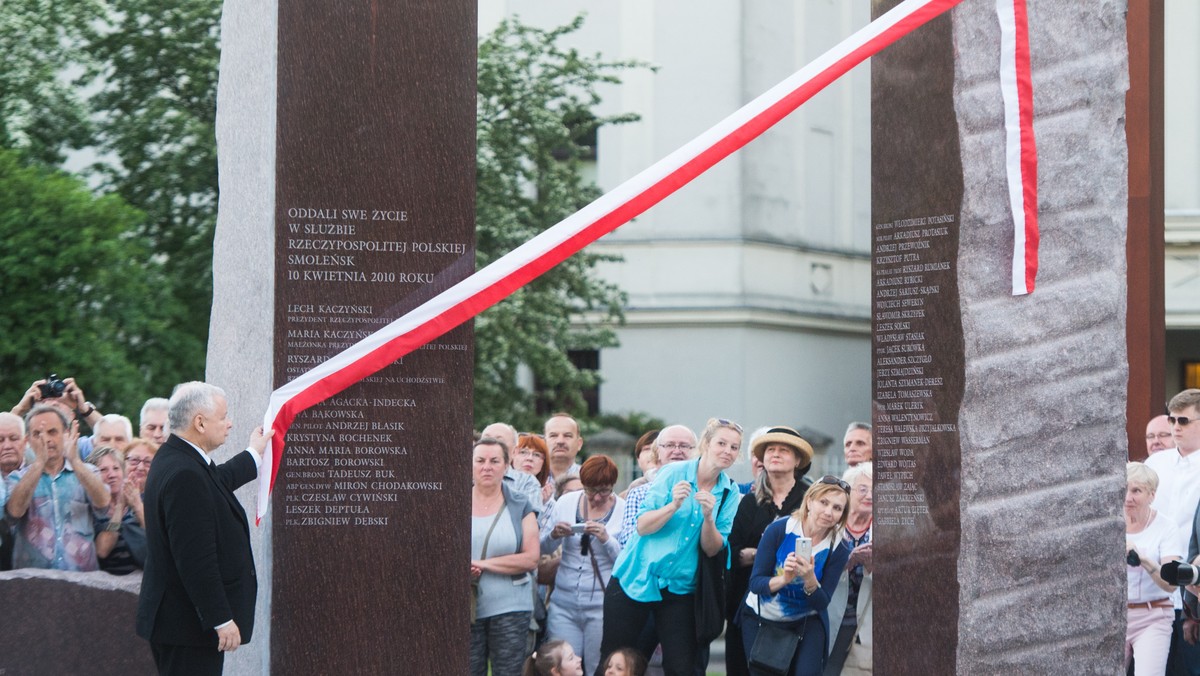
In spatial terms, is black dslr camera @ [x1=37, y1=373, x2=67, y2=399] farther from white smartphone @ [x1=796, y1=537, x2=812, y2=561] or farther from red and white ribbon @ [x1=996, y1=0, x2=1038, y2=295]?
red and white ribbon @ [x1=996, y1=0, x2=1038, y2=295]

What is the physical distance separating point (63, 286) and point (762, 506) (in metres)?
10.4

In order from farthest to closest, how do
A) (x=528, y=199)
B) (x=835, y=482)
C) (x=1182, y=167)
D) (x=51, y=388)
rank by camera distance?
(x=1182, y=167) → (x=528, y=199) → (x=51, y=388) → (x=835, y=482)

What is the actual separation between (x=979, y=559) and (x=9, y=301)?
12.6m

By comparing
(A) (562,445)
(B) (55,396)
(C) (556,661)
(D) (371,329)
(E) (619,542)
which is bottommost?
(C) (556,661)

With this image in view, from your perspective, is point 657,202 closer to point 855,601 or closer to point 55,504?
point 855,601

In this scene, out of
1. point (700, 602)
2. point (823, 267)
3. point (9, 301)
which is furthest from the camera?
point (823, 267)

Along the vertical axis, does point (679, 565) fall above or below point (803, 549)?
below

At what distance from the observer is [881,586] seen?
23.5 feet

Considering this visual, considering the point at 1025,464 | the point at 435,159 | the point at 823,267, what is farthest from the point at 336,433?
the point at 823,267

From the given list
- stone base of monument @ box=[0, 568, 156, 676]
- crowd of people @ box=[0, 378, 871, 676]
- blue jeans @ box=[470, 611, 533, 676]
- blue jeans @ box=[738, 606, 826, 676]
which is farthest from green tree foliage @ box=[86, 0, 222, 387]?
blue jeans @ box=[738, 606, 826, 676]

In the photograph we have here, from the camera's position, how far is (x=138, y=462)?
8680 mm

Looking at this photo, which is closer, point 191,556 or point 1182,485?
point 191,556

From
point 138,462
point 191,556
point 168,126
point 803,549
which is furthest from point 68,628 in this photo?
point 168,126

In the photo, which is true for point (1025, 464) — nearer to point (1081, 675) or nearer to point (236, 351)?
point (1081, 675)
